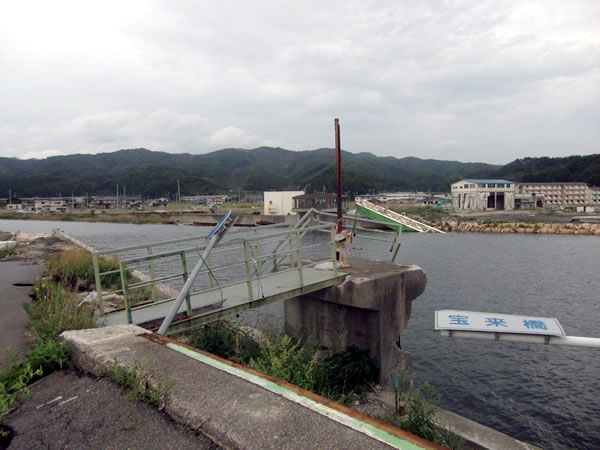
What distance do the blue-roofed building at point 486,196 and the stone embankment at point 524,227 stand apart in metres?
26.9

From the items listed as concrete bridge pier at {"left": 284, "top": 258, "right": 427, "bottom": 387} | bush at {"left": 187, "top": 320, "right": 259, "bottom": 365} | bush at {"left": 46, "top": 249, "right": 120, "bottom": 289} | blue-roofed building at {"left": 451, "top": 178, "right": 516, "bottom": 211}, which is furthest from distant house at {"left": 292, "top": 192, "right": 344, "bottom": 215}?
bush at {"left": 187, "top": 320, "right": 259, "bottom": 365}

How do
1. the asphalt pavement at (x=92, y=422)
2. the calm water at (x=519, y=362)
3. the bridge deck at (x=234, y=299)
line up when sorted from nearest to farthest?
the asphalt pavement at (x=92, y=422)
the bridge deck at (x=234, y=299)
the calm water at (x=519, y=362)

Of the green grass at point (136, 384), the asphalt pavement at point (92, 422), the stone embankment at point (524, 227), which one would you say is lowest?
the stone embankment at point (524, 227)

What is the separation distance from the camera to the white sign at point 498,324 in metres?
4.14

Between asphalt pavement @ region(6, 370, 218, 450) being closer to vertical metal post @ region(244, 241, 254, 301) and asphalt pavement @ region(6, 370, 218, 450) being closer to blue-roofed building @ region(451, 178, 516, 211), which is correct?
vertical metal post @ region(244, 241, 254, 301)

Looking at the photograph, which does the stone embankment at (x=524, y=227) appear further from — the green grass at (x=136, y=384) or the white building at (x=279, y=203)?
the green grass at (x=136, y=384)

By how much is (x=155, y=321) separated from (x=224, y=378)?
2.74 metres

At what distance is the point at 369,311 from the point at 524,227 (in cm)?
4858

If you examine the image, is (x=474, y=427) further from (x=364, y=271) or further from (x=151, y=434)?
(x=151, y=434)

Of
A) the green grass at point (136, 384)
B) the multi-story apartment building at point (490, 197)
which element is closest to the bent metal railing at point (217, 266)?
the green grass at point (136, 384)

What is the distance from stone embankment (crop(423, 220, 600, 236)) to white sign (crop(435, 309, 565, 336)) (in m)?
49.5

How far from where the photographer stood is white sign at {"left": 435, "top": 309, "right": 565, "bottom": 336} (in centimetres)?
414

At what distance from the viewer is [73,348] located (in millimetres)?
4172

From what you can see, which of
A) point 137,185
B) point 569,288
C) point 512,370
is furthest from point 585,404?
point 137,185
